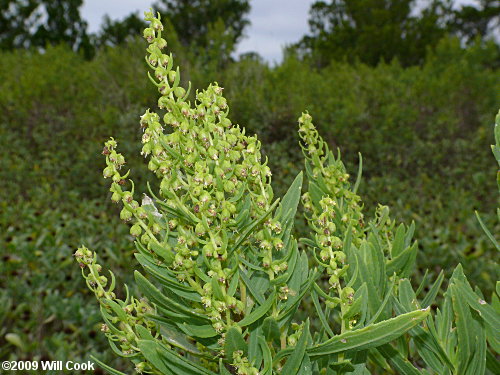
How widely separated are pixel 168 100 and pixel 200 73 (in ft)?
25.6

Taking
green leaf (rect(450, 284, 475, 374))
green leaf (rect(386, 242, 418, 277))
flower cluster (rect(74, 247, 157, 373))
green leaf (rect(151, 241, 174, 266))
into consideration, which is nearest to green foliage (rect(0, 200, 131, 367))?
flower cluster (rect(74, 247, 157, 373))

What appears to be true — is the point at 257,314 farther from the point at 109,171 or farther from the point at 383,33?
the point at 383,33

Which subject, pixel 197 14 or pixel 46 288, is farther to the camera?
pixel 197 14

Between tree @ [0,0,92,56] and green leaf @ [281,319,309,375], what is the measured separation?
29.9 meters

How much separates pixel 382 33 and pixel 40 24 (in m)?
18.0

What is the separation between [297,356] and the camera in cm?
109

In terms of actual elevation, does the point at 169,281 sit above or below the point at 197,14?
below

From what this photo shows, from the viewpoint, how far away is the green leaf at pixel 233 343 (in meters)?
1.05

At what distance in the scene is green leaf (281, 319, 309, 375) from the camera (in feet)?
3.52

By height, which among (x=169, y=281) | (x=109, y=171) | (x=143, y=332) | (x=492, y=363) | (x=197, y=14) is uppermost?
(x=197, y=14)

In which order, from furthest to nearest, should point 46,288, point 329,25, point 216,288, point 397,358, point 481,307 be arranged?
1. point 329,25
2. point 46,288
3. point 397,358
4. point 481,307
5. point 216,288

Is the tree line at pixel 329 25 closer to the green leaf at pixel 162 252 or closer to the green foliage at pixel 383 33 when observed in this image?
the green foliage at pixel 383 33

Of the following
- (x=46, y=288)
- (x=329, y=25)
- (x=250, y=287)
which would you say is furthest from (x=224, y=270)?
(x=329, y=25)

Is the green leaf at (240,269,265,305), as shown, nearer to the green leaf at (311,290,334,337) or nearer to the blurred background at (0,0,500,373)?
the green leaf at (311,290,334,337)
